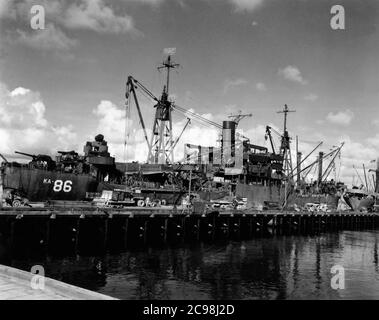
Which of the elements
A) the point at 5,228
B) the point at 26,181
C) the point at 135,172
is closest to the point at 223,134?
the point at 135,172

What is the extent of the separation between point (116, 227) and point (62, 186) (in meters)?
21.5

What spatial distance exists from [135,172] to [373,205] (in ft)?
310

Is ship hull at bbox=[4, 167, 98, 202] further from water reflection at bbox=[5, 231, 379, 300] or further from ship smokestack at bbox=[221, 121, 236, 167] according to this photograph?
ship smokestack at bbox=[221, 121, 236, 167]

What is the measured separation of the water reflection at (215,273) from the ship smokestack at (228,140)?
58962 millimetres

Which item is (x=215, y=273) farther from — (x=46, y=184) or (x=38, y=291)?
(x=46, y=184)

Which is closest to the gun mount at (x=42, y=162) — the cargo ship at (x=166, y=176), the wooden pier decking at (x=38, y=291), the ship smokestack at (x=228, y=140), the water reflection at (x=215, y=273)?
the cargo ship at (x=166, y=176)

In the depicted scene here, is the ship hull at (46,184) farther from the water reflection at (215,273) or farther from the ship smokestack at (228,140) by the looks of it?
the ship smokestack at (228,140)

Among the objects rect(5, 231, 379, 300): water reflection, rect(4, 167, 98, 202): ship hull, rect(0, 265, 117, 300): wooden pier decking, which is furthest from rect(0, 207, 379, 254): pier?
rect(0, 265, 117, 300): wooden pier decking

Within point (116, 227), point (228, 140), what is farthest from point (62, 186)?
point (228, 140)

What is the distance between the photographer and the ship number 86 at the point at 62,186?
60.2 meters

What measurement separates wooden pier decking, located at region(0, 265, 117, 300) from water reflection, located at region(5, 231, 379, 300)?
37.2 feet

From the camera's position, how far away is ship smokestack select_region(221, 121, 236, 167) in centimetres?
10612

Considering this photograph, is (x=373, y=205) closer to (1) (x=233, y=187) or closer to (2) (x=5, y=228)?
(1) (x=233, y=187)

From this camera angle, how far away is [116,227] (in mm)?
44375
